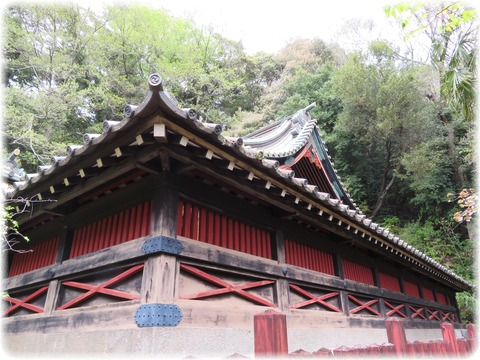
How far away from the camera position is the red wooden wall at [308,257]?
5.47m

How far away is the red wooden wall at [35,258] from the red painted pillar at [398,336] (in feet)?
15.8

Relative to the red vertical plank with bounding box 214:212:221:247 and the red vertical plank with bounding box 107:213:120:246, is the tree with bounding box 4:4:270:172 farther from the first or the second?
the red vertical plank with bounding box 214:212:221:247

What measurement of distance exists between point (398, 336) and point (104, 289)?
3.19m

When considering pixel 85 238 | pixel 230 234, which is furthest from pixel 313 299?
pixel 85 238

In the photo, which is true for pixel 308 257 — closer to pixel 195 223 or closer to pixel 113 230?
pixel 195 223

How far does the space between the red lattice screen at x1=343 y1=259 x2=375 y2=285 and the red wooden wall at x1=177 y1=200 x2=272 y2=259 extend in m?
2.71

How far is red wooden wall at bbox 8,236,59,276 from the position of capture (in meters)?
5.18

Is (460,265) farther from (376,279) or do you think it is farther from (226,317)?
(226,317)

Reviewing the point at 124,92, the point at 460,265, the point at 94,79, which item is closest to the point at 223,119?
the point at 124,92

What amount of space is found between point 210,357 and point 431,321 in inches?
394

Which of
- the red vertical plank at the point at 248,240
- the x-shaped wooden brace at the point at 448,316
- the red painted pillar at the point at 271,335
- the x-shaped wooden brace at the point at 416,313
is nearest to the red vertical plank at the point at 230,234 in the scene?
the red vertical plank at the point at 248,240

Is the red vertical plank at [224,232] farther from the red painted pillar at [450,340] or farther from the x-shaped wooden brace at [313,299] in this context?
the red painted pillar at [450,340]

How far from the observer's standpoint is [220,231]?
172 inches

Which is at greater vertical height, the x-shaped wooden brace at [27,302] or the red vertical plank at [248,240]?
the red vertical plank at [248,240]
